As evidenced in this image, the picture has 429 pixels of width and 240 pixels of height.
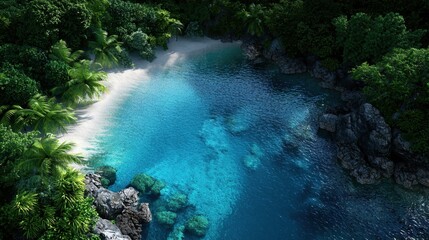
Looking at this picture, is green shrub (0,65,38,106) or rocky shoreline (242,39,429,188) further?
green shrub (0,65,38,106)

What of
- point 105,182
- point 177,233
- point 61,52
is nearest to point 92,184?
point 105,182

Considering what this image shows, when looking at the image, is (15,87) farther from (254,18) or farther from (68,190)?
(254,18)

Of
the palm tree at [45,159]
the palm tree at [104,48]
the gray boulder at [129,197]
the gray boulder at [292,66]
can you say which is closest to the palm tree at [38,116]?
the palm tree at [45,159]

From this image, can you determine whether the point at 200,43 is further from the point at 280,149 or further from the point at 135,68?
the point at 280,149

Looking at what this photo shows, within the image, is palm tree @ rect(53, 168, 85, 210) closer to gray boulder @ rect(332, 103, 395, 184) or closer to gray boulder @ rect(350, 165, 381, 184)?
gray boulder @ rect(332, 103, 395, 184)

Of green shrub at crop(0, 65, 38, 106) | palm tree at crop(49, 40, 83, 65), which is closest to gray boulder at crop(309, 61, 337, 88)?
palm tree at crop(49, 40, 83, 65)
